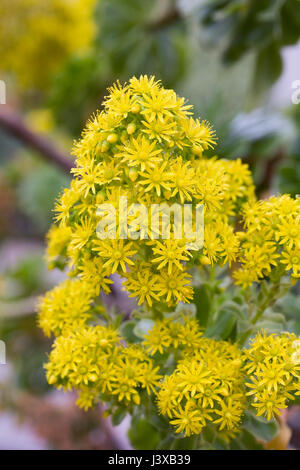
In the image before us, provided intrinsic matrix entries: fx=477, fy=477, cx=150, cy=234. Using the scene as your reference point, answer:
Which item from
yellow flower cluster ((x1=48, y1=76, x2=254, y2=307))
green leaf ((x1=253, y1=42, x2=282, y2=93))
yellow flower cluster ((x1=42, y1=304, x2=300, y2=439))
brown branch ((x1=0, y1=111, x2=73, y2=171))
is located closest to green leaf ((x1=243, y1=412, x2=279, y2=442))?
yellow flower cluster ((x1=42, y1=304, x2=300, y2=439))

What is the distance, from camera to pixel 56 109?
97 cm

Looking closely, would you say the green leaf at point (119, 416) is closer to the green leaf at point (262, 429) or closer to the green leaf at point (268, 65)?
the green leaf at point (262, 429)

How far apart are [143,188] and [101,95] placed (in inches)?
27.8

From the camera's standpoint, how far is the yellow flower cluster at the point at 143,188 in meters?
0.28

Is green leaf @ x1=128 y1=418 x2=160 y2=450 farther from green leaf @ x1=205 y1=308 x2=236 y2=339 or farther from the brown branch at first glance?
the brown branch

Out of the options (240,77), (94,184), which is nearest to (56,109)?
(240,77)

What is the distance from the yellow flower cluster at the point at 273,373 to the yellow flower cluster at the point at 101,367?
0.07 m

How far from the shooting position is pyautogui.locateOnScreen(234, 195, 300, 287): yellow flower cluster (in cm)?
30

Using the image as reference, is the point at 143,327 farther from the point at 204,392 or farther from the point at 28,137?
the point at 28,137

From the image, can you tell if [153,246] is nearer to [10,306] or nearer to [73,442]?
[73,442]

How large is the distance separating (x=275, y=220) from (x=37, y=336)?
2.70 feet

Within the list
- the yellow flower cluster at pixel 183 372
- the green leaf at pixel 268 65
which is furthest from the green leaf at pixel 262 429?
the green leaf at pixel 268 65

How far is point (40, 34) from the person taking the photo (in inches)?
41.2

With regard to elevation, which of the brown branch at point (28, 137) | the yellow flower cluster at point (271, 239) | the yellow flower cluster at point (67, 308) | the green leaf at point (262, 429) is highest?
the brown branch at point (28, 137)
